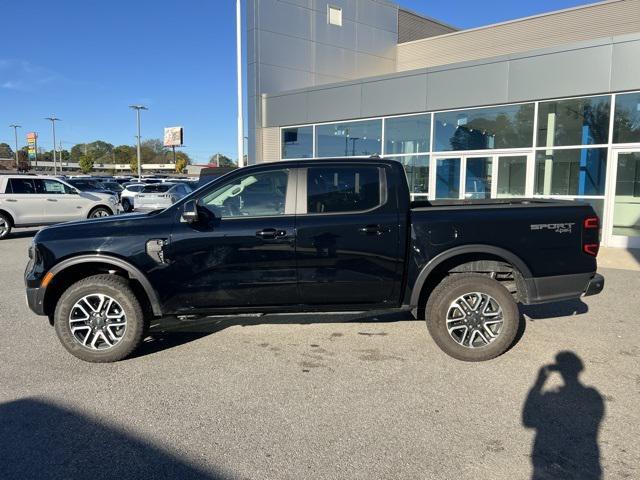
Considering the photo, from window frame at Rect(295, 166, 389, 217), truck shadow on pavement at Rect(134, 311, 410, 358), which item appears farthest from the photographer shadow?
window frame at Rect(295, 166, 389, 217)

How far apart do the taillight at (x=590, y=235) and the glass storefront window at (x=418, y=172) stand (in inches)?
404

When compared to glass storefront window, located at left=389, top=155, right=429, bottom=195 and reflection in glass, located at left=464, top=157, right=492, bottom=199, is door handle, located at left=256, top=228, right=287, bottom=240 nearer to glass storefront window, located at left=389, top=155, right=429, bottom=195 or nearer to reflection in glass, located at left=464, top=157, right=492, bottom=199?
reflection in glass, located at left=464, top=157, right=492, bottom=199

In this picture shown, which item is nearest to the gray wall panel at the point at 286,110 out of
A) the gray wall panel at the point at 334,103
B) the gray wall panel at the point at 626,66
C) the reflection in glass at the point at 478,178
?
the gray wall panel at the point at 334,103

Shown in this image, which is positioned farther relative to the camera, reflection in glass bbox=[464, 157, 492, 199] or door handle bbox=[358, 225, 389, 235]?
reflection in glass bbox=[464, 157, 492, 199]

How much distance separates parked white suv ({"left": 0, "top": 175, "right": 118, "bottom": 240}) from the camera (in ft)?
46.6

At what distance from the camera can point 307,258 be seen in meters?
4.58

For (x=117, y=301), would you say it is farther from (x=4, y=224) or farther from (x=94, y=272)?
(x=4, y=224)

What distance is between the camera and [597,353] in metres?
4.85

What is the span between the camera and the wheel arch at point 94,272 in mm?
4492

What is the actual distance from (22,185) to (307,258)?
13214 mm

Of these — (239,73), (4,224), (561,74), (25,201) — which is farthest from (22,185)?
(561,74)

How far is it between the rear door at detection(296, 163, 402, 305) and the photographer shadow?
154cm

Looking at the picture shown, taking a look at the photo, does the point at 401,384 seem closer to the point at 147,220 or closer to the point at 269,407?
the point at 269,407

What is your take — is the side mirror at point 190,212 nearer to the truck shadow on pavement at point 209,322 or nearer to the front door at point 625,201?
the truck shadow on pavement at point 209,322
